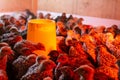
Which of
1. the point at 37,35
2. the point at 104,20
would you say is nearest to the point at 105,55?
the point at 37,35

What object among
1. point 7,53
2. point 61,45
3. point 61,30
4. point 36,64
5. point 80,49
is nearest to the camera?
point 36,64

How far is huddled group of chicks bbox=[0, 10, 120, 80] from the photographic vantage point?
3.94 feet

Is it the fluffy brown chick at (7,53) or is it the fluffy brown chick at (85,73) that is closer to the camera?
the fluffy brown chick at (85,73)

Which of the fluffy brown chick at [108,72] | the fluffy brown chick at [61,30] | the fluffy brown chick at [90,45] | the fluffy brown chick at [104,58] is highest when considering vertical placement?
the fluffy brown chick at [61,30]

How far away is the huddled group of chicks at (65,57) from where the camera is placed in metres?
1.20

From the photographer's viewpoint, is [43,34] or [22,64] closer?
[22,64]

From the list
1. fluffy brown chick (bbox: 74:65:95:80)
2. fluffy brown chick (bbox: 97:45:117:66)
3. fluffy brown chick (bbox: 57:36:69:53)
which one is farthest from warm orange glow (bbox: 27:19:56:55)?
fluffy brown chick (bbox: 74:65:95:80)

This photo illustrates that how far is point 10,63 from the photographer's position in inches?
56.1

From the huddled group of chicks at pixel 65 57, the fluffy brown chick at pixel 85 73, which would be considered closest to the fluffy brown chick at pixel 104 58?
the huddled group of chicks at pixel 65 57

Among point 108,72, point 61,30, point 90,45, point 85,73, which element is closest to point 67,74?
point 85,73

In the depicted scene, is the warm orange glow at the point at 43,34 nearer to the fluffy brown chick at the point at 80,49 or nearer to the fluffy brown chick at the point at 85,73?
the fluffy brown chick at the point at 80,49

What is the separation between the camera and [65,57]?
138 cm

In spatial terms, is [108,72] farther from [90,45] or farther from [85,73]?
[90,45]

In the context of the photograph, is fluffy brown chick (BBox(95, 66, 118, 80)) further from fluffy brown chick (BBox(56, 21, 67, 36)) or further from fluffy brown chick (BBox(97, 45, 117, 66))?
fluffy brown chick (BBox(56, 21, 67, 36))
